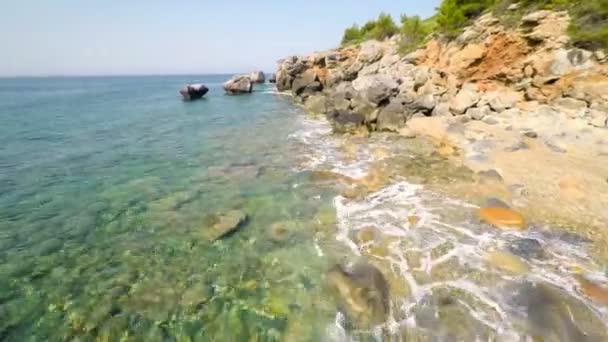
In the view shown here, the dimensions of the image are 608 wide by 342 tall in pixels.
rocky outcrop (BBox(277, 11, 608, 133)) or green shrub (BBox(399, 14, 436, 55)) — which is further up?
green shrub (BBox(399, 14, 436, 55))

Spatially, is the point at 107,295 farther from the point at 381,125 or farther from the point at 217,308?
the point at 381,125

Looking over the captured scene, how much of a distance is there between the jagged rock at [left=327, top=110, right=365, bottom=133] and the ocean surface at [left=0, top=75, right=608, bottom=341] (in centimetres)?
667

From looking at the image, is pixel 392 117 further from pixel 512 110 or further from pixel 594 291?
pixel 594 291

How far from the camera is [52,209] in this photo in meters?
11.9

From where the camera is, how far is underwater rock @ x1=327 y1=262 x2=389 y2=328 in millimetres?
6926

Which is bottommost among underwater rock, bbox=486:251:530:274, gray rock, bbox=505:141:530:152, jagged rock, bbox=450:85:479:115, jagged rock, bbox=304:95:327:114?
underwater rock, bbox=486:251:530:274

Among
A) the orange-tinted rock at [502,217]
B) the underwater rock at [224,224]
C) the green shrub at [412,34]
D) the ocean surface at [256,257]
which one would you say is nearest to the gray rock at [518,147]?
the ocean surface at [256,257]

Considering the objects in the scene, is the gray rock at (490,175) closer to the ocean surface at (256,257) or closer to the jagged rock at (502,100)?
the ocean surface at (256,257)

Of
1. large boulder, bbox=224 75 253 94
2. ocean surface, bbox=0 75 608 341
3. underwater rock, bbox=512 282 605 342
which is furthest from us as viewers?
large boulder, bbox=224 75 253 94

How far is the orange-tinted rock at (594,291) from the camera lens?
6859 millimetres

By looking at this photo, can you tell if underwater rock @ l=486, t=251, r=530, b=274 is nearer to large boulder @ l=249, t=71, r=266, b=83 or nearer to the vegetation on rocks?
the vegetation on rocks

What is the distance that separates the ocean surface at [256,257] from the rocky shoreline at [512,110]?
2.37m

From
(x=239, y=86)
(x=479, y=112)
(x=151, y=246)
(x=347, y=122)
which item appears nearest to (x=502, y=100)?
(x=479, y=112)

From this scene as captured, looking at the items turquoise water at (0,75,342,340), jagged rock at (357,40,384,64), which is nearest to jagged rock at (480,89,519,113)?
turquoise water at (0,75,342,340)
